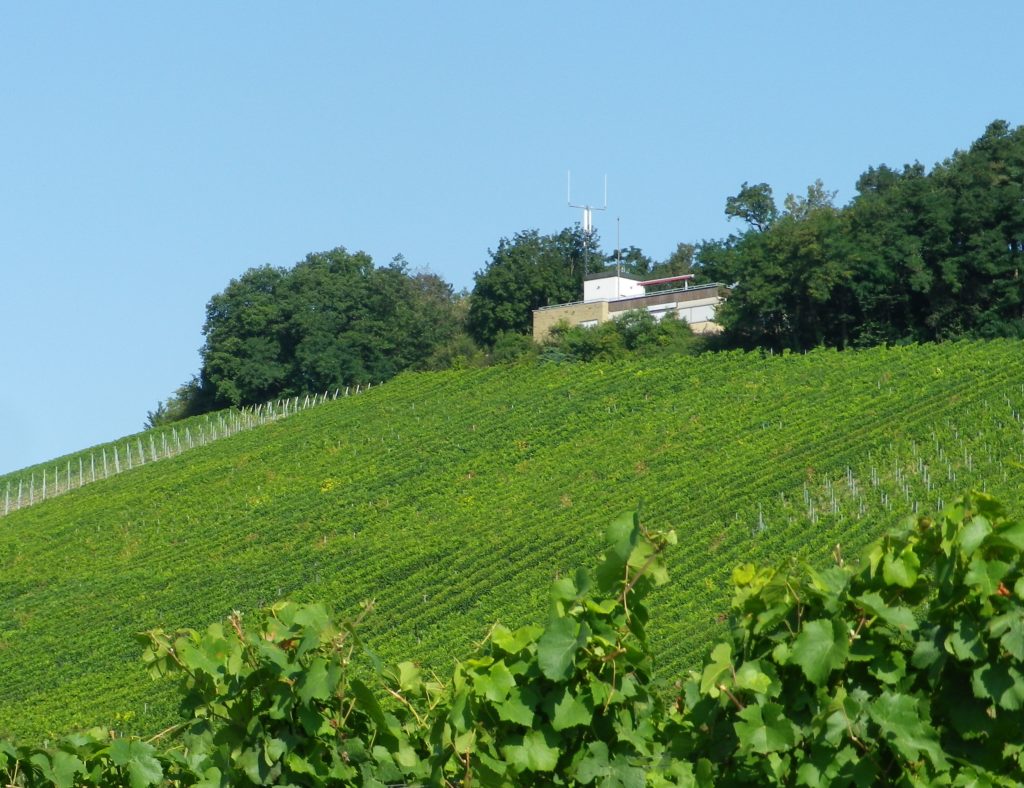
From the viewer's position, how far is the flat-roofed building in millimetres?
57656

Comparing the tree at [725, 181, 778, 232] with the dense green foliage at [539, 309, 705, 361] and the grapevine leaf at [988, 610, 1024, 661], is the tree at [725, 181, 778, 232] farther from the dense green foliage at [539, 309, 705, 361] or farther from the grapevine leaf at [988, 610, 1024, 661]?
the grapevine leaf at [988, 610, 1024, 661]

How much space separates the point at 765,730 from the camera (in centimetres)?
380

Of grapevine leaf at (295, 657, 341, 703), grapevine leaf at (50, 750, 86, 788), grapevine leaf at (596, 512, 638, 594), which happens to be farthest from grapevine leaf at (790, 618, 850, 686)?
grapevine leaf at (50, 750, 86, 788)

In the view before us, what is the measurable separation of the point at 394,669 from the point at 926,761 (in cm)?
202

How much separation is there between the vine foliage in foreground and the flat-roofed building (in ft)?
158

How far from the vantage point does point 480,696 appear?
4.16m

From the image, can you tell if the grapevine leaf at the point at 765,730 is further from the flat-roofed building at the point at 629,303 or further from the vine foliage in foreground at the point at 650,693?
the flat-roofed building at the point at 629,303

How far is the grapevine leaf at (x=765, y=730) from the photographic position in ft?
12.4

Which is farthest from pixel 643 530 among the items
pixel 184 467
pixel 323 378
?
pixel 323 378

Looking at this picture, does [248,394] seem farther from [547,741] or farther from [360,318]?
[547,741]

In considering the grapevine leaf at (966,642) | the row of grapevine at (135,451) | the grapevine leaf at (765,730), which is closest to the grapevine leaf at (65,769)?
the grapevine leaf at (765,730)

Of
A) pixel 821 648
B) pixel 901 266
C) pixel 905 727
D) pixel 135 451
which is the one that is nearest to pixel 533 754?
pixel 821 648

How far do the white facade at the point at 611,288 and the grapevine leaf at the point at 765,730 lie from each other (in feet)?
195

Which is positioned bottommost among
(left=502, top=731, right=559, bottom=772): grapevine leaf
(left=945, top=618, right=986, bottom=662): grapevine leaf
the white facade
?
A: (left=502, top=731, right=559, bottom=772): grapevine leaf
